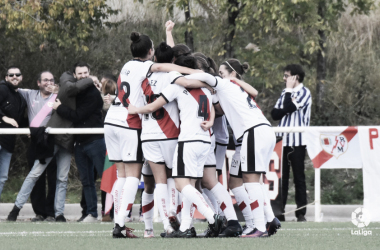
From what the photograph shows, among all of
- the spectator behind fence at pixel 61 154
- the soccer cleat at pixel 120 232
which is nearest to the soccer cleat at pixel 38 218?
the spectator behind fence at pixel 61 154

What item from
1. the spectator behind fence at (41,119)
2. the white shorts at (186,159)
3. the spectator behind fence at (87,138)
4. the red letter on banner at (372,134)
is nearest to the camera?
the white shorts at (186,159)

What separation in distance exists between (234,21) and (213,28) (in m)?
0.72

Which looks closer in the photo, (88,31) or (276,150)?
(276,150)

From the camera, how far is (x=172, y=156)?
22.5 feet

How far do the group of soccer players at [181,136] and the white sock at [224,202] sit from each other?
0.03ft

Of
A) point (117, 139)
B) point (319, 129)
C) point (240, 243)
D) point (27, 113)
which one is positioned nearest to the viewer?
point (240, 243)

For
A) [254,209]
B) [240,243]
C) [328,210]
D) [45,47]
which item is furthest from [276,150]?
[45,47]

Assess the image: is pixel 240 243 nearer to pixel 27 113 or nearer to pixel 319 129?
pixel 319 129

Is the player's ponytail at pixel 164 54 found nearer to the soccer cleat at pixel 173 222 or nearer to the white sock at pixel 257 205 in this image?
the white sock at pixel 257 205

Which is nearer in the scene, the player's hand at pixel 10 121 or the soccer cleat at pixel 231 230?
the soccer cleat at pixel 231 230

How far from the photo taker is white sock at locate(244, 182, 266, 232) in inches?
268

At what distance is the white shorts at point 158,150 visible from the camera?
6.76 metres

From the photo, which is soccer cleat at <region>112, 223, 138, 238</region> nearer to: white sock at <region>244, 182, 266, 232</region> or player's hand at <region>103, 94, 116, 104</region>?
white sock at <region>244, 182, 266, 232</region>

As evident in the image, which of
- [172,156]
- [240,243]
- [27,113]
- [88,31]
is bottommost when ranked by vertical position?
[240,243]
